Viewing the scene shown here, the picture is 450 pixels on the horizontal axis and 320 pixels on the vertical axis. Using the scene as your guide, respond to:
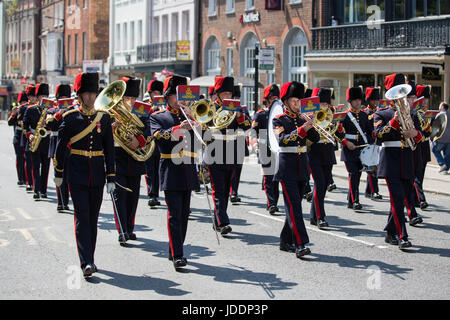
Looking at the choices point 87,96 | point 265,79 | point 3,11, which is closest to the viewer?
point 87,96

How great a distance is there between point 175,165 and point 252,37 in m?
27.6

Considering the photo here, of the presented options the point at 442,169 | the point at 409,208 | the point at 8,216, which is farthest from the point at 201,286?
the point at 442,169

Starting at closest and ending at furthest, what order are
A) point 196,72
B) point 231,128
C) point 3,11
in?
point 231,128
point 196,72
point 3,11

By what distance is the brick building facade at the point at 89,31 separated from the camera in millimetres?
57781

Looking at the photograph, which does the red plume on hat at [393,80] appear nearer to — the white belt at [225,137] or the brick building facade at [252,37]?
the white belt at [225,137]

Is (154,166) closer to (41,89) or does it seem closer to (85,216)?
(41,89)

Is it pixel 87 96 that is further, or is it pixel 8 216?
pixel 8 216

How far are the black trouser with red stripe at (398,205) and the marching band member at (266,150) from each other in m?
2.99

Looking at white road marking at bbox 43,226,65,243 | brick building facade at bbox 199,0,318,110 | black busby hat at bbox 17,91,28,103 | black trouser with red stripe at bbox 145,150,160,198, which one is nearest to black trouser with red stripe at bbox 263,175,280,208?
black trouser with red stripe at bbox 145,150,160,198

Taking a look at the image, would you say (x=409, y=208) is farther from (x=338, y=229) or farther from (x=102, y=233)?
(x=102, y=233)

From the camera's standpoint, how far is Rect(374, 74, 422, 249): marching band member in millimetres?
9820

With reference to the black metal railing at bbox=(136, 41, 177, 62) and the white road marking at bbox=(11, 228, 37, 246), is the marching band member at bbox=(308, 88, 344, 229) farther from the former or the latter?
the black metal railing at bbox=(136, 41, 177, 62)

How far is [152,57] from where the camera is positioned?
46719 millimetres

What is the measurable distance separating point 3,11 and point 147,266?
269 ft
